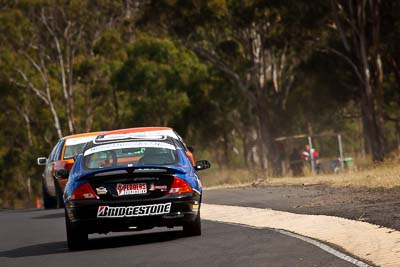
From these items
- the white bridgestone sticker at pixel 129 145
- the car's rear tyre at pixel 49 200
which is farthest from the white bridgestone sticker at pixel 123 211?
the car's rear tyre at pixel 49 200

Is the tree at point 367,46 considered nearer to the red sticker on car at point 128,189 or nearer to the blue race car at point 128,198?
the blue race car at point 128,198

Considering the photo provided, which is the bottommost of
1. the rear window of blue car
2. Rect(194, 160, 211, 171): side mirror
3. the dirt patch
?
the dirt patch

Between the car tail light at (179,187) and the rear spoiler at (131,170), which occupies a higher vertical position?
the rear spoiler at (131,170)

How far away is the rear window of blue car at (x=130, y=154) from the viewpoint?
44.9ft

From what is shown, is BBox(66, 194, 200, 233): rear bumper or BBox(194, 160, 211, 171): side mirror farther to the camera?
BBox(194, 160, 211, 171): side mirror

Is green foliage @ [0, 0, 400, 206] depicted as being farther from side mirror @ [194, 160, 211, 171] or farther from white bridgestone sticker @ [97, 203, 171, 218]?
white bridgestone sticker @ [97, 203, 171, 218]

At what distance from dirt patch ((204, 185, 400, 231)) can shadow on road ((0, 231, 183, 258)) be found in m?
2.34

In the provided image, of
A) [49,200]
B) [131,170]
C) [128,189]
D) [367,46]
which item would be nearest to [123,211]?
[128,189]

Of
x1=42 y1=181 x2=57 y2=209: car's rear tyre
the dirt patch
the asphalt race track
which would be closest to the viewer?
the asphalt race track

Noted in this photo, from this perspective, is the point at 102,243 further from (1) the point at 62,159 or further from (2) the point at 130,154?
(1) the point at 62,159

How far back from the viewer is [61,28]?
60.0 meters

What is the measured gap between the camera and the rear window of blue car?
44.9 ft

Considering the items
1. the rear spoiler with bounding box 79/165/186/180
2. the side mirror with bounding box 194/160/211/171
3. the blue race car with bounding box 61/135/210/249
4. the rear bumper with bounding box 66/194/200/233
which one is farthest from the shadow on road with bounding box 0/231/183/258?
the rear spoiler with bounding box 79/165/186/180

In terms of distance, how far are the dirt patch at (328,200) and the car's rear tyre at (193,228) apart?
1923 millimetres
